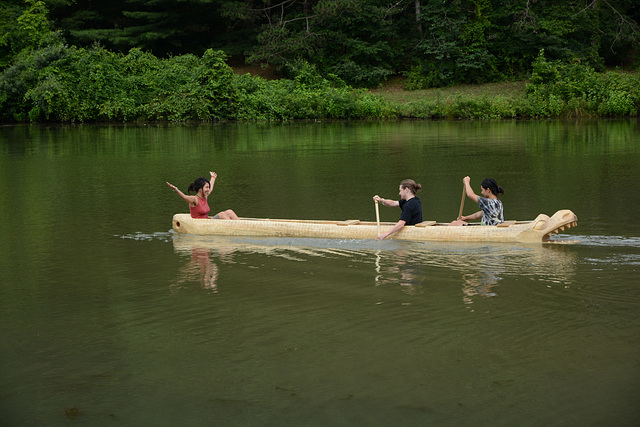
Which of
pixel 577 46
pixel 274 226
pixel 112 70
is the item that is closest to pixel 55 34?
pixel 112 70

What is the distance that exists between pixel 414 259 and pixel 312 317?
8.65 ft

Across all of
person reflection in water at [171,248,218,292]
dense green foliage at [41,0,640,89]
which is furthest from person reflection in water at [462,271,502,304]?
dense green foliage at [41,0,640,89]

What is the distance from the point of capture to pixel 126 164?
2116cm

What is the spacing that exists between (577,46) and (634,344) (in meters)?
42.0

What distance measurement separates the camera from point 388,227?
10789mm

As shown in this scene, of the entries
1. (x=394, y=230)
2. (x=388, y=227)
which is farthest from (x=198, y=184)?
(x=394, y=230)

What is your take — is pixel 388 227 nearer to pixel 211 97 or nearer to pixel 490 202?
pixel 490 202

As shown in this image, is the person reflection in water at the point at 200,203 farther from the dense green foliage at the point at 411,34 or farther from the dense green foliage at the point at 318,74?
the dense green foliage at the point at 411,34

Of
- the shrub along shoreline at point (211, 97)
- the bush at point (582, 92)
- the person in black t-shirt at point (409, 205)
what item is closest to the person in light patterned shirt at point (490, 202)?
the person in black t-shirt at point (409, 205)

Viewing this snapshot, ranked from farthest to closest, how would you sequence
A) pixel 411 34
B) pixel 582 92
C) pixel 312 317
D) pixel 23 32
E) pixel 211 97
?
pixel 411 34
pixel 23 32
pixel 211 97
pixel 582 92
pixel 312 317

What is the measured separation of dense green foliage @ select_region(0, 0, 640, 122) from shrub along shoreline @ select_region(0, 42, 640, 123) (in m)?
0.06

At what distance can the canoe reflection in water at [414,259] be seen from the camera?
866cm

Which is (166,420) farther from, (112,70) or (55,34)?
(55,34)

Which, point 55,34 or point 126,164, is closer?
point 126,164
